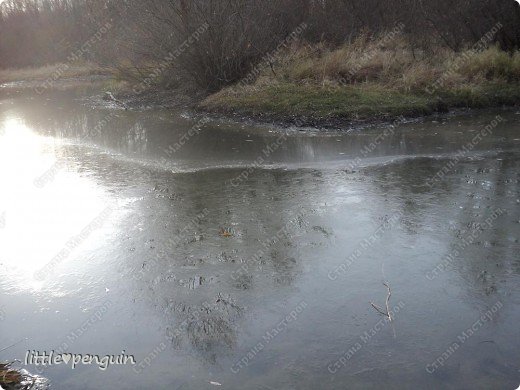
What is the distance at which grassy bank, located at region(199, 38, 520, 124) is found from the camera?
14719 millimetres

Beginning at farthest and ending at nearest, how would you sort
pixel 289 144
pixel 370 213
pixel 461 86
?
1. pixel 461 86
2. pixel 289 144
3. pixel 370 213

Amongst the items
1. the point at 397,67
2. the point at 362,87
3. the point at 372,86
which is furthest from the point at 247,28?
the point at 397,67

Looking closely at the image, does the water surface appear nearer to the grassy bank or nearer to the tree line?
the grassy bank

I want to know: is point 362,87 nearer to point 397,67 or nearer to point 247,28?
point 397,67

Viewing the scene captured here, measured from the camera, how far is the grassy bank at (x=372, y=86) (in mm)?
14719

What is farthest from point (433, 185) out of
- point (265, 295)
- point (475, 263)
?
point (265, 295)

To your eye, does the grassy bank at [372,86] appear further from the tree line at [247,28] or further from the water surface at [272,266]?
the water surface at [272,266]

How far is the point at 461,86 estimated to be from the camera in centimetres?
1562

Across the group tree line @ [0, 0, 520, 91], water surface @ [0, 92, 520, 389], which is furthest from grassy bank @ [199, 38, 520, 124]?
water surface @ [0, 92, 520, 389]

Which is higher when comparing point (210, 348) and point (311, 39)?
point (311, 39)

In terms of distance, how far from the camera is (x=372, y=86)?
52.1ft

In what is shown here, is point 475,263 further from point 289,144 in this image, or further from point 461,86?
point 461,86

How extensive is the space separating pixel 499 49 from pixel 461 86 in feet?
11.8

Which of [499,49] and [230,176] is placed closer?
[230,176]
